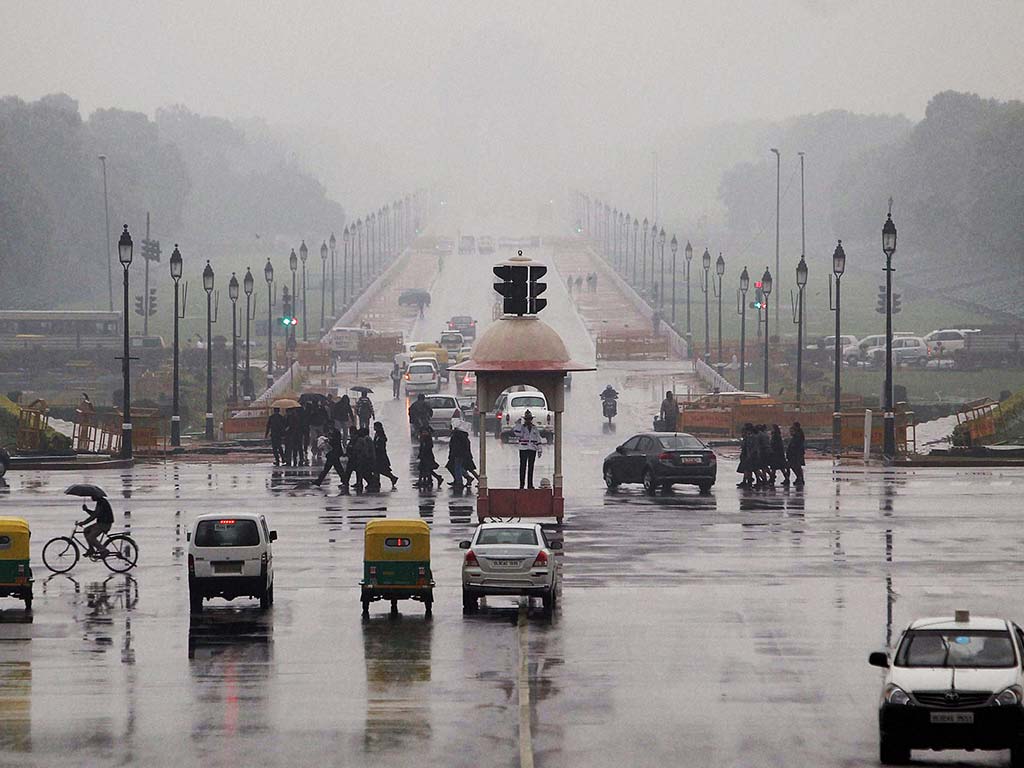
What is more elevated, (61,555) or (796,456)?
(796,456)

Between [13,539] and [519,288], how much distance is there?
12.2 m

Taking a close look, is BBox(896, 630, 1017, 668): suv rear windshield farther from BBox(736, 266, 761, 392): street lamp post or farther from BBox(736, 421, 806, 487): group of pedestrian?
BBox(736, 266, 761, 392): street lamp post

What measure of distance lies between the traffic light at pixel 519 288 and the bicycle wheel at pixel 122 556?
8163 millimetres

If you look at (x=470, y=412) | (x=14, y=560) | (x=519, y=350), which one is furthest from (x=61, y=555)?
(x=470, y=412)

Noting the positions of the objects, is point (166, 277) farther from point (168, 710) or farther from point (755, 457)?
point (168, 710)

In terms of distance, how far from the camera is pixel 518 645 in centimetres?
2214

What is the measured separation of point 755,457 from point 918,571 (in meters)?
14.8

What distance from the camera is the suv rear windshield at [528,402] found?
61.6m

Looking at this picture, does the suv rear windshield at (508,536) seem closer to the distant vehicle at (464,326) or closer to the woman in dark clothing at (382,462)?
the woman in dark clothing at (382,462)

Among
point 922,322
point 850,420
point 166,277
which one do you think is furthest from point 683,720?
point 166,277

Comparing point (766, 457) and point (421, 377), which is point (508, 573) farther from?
point (421, 377)

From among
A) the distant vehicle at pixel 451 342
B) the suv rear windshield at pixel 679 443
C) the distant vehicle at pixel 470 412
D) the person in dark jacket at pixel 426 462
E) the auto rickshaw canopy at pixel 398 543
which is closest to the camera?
the auto rickshaw canopy at pixel 398 543

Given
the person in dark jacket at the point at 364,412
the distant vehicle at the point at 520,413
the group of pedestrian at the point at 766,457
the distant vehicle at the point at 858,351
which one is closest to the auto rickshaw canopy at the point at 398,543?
the group of pedestrian at the point at 766,457

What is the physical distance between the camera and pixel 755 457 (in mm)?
42719
